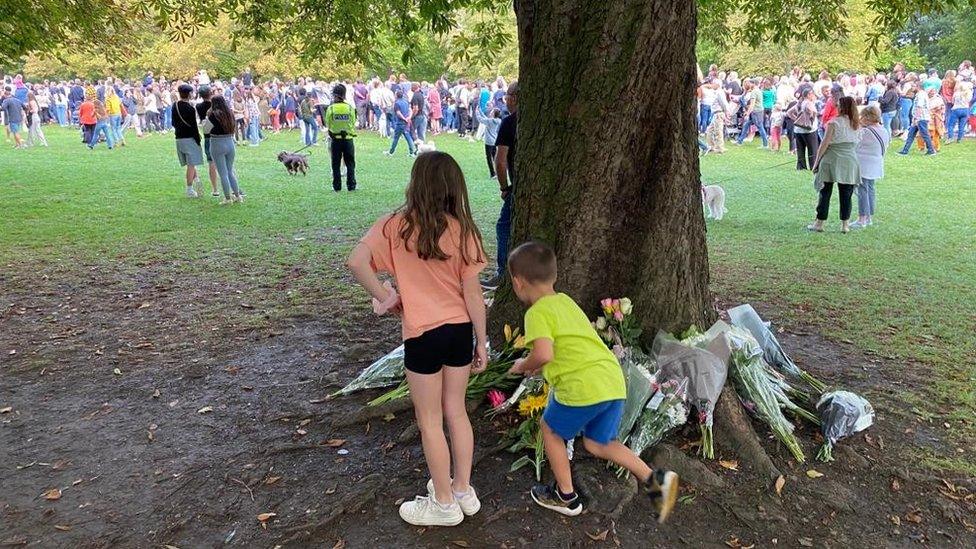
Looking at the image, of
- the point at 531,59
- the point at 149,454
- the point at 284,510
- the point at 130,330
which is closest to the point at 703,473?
the point at 284,510

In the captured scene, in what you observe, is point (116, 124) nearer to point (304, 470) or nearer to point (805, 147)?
point (805, 147)

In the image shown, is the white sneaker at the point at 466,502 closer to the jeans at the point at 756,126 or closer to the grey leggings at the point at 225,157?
the grey leggings at the point at 225,157

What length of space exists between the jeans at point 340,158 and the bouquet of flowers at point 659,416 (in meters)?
10.1

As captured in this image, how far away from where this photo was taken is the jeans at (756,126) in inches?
878

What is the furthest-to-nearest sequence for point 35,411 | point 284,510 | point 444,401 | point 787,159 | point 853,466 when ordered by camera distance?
point 787,159
point 35,411
point 853,466
point 284,510
point 444,401

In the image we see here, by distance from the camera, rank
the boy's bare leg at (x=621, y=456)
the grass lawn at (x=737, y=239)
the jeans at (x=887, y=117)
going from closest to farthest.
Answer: the boy's bare leg at (x=621, y=456) → the grass lawn at (x=737, y=239) → the jeans at (x=887, y=117)

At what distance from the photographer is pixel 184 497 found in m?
3.75

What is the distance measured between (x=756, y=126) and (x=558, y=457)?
22.6m

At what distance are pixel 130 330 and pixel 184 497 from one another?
118 inches

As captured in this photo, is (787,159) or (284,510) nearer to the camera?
(284,510)

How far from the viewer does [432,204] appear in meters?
3.15

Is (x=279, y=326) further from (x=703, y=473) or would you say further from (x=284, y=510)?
(x=703, y=473)

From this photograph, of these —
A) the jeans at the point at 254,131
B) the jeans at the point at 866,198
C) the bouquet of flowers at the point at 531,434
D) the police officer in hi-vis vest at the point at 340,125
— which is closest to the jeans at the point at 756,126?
the jeans at the point at 866,198

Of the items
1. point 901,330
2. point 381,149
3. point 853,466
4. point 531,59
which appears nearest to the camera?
→ point 853,466
